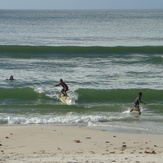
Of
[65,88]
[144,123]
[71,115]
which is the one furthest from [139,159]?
[65,88]

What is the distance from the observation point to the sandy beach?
36.4 ft

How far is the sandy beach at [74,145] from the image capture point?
11.1 meters

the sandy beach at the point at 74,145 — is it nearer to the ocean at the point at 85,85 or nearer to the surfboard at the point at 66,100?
the ocean at the point at 85,85

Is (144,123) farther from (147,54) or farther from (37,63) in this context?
(147,54)

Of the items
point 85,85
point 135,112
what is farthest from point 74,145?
point 85,85

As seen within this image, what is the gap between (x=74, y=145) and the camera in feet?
43.3

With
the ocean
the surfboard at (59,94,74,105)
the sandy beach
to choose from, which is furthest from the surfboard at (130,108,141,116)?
the sandy beach

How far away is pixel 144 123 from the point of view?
17250mm

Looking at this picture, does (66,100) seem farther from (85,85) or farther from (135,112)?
(135,112)

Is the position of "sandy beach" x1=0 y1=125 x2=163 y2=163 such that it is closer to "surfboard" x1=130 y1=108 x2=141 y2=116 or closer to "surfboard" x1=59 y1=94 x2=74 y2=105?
"surfboard" x1=130 y1=108 x2=141 y2=116

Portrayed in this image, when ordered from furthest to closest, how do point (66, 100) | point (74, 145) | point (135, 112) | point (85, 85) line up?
point (85, 85) < point (66, 100) < point (135, 112) < point (74, 145)

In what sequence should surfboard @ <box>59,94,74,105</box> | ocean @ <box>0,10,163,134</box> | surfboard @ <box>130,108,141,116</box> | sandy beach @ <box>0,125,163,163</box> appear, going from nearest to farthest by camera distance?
sandy beach @ <box>0,125,163,163</box>
ocean @ <box>0,10,163,134</box>
surfboard @ <box>130,108,141,116</box>
surfboard @ <box>59,94,74,105</box>

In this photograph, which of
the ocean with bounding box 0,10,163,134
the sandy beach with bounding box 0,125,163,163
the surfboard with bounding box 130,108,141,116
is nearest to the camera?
the sandy beach with bounding box 0,125,163,163

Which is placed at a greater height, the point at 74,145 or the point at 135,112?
the point at 135,112
